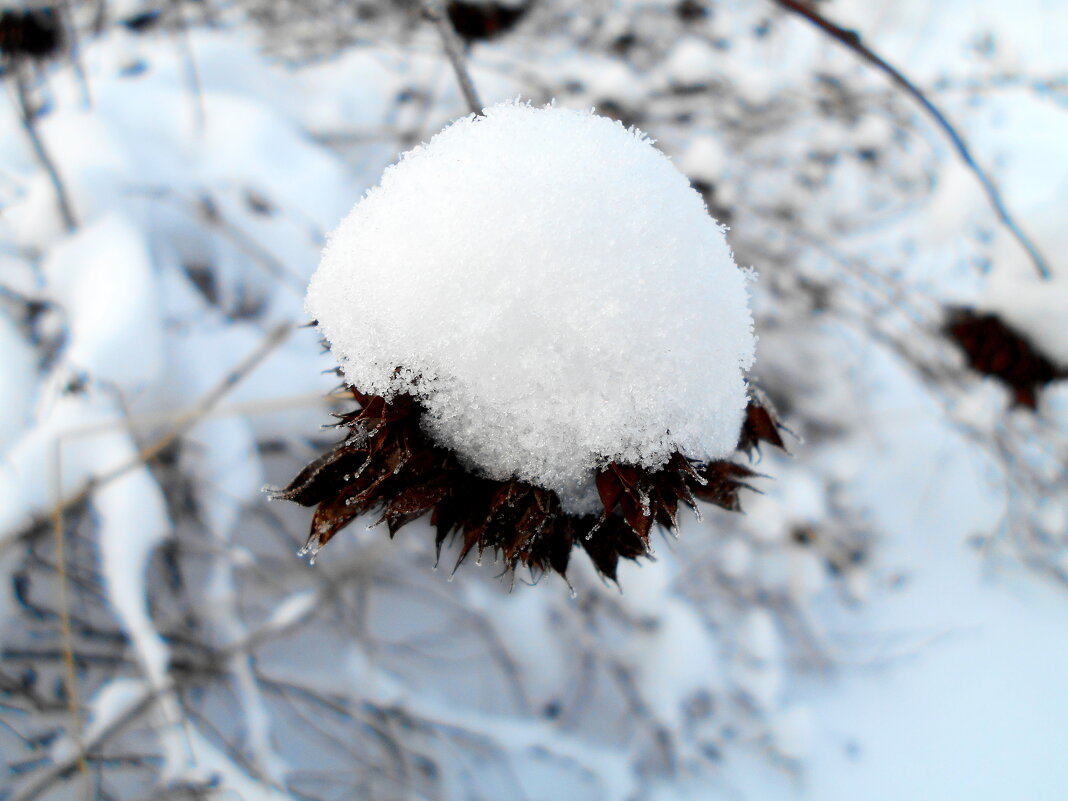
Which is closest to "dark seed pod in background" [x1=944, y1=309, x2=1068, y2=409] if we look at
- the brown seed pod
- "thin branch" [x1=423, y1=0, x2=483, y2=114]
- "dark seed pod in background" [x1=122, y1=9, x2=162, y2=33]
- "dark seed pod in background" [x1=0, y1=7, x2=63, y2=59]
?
the brown seed pod

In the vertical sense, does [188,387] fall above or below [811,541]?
above

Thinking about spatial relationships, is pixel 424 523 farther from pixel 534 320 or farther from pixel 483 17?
pixel 483 17

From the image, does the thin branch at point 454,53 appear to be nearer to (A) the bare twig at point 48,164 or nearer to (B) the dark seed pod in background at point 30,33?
(A) the bare twig at point 48,164

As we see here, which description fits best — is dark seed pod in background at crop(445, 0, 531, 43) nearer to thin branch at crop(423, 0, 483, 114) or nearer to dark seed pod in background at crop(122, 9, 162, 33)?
dark seed pod in background at crop(122, 9, 162, 33)

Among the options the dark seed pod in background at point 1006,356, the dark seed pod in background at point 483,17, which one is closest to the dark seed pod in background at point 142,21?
the dark seed pod in background at point 483,17

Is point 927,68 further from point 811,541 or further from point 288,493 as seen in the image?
point 288,493

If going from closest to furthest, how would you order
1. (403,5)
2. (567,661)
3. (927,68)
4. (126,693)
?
(126,693), (567,661), (403,5), (927,68)

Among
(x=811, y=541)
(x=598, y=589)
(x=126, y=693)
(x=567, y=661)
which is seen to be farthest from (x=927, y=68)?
(x=126, y=693)
